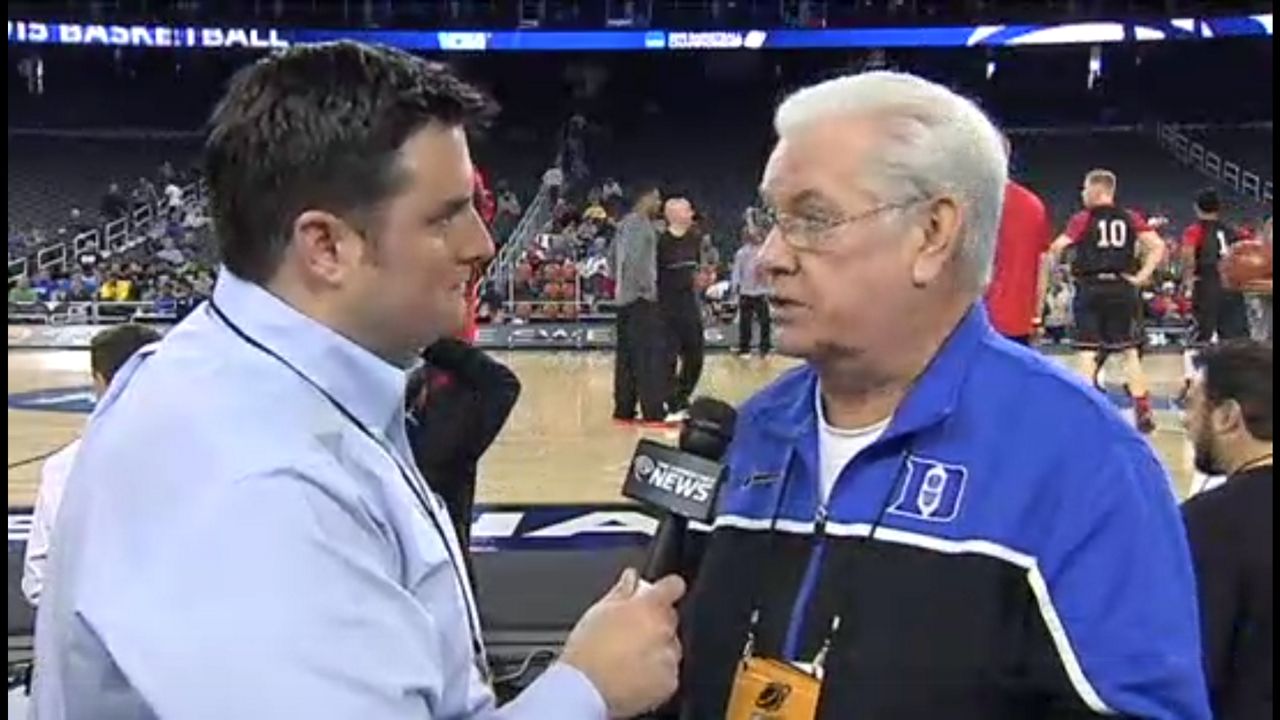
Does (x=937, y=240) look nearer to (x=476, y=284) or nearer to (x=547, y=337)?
(x=476, y=284)

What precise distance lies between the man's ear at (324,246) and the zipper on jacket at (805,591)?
24.8 inches

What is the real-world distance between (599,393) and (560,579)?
7.92 metres

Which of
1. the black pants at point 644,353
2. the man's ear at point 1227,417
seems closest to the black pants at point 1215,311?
the black pants at point 644,353

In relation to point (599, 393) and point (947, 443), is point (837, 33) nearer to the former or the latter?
point (599, 393)

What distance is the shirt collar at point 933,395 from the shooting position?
1.75 meters

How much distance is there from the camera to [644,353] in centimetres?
1134

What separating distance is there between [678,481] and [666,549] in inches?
4.3

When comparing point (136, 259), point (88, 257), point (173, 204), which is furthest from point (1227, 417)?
point (173, 204)

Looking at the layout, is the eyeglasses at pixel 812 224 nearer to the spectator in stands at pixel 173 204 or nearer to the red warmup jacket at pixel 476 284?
the red warmup jacket at pixel 476 284

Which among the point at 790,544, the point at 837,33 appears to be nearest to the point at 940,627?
the point at 790,544

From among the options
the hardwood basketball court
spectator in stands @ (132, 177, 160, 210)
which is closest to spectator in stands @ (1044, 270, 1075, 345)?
the hardwood basketball court

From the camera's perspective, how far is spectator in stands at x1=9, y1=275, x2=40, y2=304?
21991 millimetres

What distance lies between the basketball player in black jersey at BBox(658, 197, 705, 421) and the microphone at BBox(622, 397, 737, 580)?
9.49 metres

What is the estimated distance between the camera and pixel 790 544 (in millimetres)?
1822
